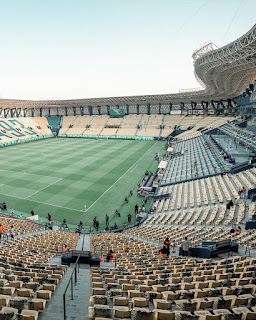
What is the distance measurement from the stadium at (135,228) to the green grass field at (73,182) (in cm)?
17

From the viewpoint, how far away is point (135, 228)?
20.0 m

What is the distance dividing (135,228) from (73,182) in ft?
47.0

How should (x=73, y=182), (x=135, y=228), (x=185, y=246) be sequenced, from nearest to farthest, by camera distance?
(x=185, y=246) → (x=135, y=228) → (x=73, y=182)

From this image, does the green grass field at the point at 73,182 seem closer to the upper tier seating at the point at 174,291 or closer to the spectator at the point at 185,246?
the spectator at the point at 185,246

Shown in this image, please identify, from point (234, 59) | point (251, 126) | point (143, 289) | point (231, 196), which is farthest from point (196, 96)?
point (143, 289)

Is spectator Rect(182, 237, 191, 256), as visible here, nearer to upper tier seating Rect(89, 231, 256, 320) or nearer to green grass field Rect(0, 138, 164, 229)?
upper tier seating Rect(89, 231, 256, 320)

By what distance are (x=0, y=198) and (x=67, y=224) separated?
10.4 metres

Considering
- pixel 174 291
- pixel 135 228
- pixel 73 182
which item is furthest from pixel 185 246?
pixel 73 182

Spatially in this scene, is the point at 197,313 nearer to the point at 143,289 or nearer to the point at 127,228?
the point at 143,289

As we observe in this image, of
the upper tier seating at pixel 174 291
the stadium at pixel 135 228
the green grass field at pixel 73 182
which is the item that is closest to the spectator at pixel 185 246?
the stadium at pixel 135 228

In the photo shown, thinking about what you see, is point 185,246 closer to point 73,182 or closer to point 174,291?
point 174,291

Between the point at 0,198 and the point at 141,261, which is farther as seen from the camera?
the point at 0,198

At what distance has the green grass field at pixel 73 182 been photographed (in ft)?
79.1

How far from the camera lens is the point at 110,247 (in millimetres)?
13758
